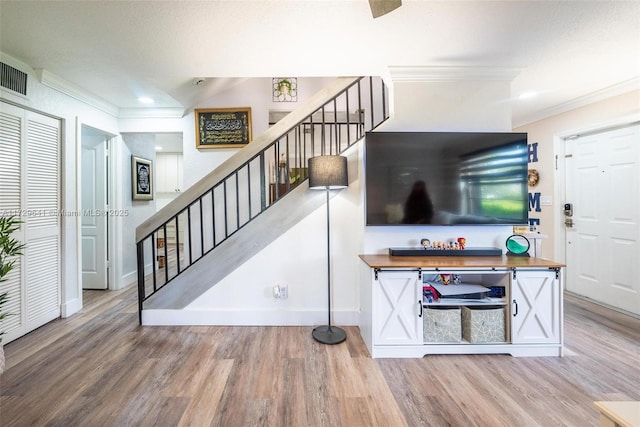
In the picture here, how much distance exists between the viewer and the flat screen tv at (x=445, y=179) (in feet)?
7.89

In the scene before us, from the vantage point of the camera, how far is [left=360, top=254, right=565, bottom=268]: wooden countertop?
2.07 metres

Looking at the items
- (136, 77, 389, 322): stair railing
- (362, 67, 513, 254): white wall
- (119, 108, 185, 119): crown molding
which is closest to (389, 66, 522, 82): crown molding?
(362, 67, 513, 254): white wall

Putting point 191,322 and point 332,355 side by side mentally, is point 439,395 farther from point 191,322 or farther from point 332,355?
point 191,322

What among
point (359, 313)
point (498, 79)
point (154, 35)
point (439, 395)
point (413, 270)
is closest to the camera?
point (439, 395)

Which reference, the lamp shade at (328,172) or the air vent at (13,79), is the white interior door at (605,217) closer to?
the lamp shade at (328,172)

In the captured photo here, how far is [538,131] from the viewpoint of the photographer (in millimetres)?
3883

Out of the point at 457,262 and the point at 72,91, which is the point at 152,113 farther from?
the point at 457,262

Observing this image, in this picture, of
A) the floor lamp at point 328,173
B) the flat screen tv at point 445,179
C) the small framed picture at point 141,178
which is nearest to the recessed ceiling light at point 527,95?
the flat screen tv at point 445,179

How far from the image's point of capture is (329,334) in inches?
97.5

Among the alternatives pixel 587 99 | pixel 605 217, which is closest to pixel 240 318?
pixel 605 217

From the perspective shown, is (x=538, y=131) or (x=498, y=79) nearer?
(x=498, y=79)

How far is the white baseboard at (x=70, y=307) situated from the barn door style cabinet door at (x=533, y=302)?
166 inches

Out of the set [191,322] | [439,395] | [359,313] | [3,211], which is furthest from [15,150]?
[439,395]

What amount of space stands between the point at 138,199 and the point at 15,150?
1847mm
